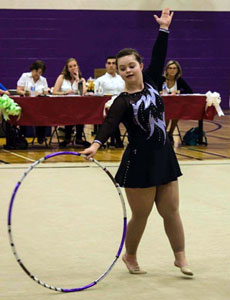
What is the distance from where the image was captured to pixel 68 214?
7.45 meters

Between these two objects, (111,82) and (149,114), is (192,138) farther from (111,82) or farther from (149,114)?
(149,114)

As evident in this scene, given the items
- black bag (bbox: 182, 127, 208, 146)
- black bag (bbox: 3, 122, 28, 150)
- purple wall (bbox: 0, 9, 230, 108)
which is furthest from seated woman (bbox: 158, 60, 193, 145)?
purple wall (bbox: 0, 9, 230, 108)

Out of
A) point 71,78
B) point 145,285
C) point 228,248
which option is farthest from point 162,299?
point 71,78

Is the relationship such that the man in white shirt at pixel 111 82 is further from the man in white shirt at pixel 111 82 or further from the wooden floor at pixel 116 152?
the wooden floor at pixel 116 152

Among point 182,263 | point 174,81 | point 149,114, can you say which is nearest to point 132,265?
point 182,263

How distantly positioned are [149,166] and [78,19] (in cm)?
1545

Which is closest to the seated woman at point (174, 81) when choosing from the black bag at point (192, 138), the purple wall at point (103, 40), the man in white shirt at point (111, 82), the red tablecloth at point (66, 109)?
the black bag at point (192, 138)

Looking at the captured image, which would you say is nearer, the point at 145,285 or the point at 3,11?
the point at 145,285

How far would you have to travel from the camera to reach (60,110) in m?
12.4

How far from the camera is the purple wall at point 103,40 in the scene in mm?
19547

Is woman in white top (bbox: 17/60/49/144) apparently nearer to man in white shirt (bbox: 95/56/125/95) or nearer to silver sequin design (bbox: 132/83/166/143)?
man in white shirt (bbox: 95/56/125/95)

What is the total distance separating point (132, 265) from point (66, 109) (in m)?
7.28

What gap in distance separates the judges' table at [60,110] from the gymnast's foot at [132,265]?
23.1 ft

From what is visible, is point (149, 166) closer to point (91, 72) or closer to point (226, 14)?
point (91, 72)
